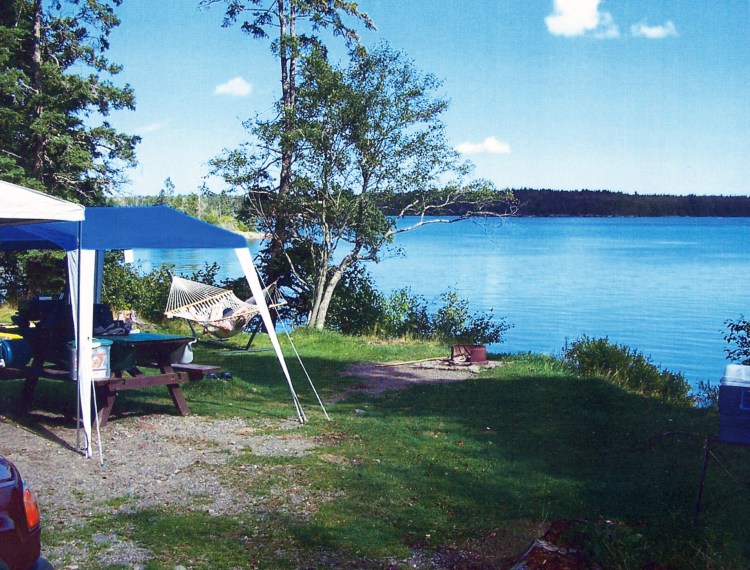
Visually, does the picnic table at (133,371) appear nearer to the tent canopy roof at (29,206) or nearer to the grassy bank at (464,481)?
the grassy bank at (464,481)

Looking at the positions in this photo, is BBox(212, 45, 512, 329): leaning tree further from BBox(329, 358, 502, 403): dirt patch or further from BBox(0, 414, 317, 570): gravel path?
BBox(0, 414, 317, 570): gravel path

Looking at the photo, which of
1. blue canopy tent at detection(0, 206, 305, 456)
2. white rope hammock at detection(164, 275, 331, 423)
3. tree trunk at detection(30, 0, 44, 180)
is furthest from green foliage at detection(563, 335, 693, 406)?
tree trunk at detection(30, 0, 44, 180)

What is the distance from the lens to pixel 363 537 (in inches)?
156

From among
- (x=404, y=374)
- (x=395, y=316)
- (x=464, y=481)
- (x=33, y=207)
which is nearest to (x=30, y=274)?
(x=395, y=316)

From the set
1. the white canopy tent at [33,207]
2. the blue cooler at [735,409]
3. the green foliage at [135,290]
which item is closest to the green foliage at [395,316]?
the green foliage at [135,290]

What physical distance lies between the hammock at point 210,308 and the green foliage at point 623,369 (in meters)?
4.30

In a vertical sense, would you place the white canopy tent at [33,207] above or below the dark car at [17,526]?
above

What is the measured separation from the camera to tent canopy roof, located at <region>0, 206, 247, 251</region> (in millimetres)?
5727

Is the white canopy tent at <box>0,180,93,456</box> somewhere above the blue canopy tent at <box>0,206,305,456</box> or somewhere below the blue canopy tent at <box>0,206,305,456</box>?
above

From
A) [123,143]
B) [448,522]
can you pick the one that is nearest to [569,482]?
[448,522]

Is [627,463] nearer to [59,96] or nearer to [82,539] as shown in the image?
[82,539]

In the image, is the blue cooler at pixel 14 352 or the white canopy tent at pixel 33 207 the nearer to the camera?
the white canopy tent at pixel 33 207

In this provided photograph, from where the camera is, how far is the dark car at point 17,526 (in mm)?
2480

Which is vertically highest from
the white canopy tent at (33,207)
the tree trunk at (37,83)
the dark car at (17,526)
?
the tree trunk at (37,83)
